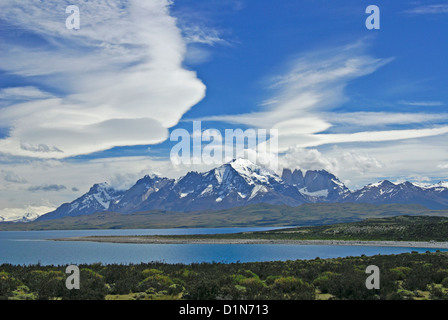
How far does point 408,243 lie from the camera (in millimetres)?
127125

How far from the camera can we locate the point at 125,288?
95.5ft

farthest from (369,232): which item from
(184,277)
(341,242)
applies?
(184,277)

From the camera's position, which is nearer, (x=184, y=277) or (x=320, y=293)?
(x=320, y=293)

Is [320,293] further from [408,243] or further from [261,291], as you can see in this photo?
[408,243]
